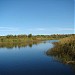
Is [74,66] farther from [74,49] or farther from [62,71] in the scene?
[74,49]

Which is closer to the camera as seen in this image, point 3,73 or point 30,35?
point 3,73

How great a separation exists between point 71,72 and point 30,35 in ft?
200

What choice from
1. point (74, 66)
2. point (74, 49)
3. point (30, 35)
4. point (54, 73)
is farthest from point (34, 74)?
point (30, 35)

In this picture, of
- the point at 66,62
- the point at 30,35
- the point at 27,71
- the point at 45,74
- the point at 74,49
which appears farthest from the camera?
the point at 30,35

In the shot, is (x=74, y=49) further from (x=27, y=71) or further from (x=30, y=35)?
(x=30, y=35)

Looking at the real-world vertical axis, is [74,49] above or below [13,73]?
above

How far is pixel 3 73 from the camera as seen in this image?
35.2ft

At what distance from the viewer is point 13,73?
419 inches

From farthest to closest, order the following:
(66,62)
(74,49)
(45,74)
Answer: (74,49)
(66,62)
(45,74)

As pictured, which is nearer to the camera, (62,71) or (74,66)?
(62,71)

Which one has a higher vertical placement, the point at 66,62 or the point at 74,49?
the point at 74,49

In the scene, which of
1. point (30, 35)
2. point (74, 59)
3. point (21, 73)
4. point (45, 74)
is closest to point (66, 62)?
point (74, 59)

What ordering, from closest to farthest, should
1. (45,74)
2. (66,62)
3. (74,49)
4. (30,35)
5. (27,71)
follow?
1. (45,74)
2. (27,71)
3. (66,62)
4. (74,49)
5. (30,35)

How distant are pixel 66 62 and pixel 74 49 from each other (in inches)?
79.7
